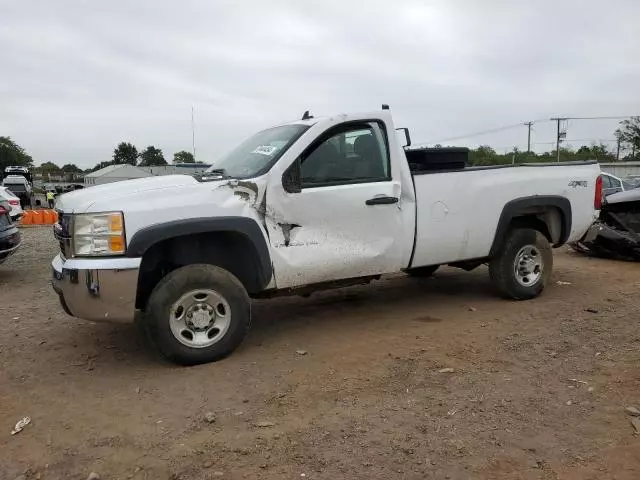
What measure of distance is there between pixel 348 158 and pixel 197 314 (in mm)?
1957

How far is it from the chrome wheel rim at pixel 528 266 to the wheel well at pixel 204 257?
3082 mm

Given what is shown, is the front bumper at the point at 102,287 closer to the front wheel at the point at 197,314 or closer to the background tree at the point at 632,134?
the front wheel at the point at 197,314

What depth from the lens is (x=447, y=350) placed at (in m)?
4.82

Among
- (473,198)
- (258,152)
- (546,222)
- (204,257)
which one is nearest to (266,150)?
(258,152)

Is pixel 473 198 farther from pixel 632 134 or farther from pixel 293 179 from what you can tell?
pixel 632 134

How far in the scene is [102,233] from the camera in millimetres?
4254

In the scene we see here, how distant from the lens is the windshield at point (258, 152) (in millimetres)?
4941

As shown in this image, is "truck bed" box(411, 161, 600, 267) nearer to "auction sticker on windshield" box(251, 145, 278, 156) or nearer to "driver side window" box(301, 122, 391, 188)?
"driver side window" box(301, 122, 391, 188)

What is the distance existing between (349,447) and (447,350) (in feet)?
6.02

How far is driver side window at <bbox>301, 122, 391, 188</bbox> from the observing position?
5012 millimetres

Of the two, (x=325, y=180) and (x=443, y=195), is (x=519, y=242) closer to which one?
(x=443, y=195)

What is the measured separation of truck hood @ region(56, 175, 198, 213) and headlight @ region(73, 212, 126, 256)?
0.33 feet

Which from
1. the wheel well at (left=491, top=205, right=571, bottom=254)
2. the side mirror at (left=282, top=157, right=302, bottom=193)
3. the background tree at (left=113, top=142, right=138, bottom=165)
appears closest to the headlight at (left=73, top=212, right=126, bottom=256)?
the side mirror at (left=282, top=157, right=302, bottom=193)

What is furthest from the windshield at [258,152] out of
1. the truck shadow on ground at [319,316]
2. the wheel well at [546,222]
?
the wheel well at [546,222]
